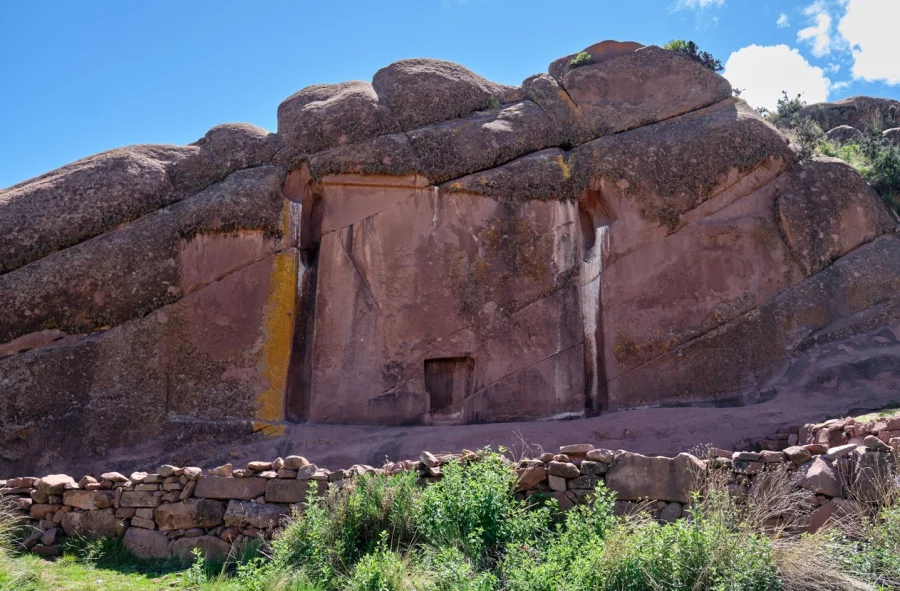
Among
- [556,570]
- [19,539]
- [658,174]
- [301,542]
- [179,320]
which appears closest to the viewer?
[556,570]

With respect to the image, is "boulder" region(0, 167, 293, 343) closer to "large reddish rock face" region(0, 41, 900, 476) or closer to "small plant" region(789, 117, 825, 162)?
"large reddish rock face" region(0, 41, 900, 476)

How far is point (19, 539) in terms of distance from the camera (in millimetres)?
8594

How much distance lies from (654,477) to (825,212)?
26.6ft

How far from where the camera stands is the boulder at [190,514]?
8534 mm

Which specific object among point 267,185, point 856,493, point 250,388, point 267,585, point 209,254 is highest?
point 267,185

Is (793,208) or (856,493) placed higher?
(793,208)

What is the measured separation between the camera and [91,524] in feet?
28.9

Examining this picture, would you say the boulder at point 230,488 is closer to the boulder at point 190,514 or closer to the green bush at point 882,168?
the boulder at point 190,514

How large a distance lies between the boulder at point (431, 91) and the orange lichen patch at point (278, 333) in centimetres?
331

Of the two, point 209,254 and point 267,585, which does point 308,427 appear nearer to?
point 209,254

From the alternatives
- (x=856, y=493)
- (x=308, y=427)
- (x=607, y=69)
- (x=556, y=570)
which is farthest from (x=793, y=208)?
(x=556, y=570)

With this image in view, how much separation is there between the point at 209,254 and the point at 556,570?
8.99 m

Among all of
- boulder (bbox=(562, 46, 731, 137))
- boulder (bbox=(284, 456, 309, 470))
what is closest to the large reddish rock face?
boulder (bbox=(562, 46, 731, 137))

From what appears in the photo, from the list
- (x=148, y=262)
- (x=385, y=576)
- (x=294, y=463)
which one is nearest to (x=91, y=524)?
(x=294, y=463)
